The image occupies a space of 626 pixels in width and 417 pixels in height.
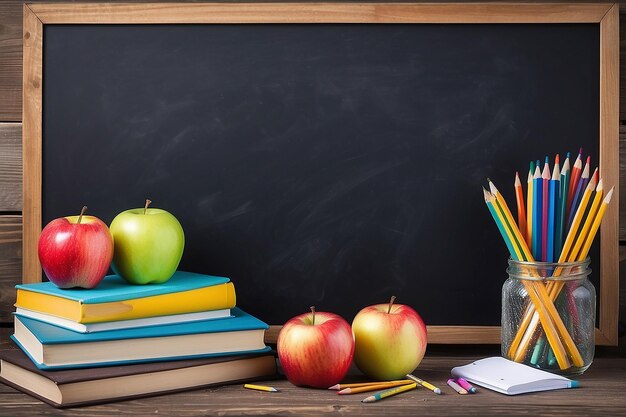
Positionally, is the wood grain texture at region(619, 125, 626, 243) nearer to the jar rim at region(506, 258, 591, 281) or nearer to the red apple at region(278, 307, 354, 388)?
the jar rim at region(506, 258, 591, 281)

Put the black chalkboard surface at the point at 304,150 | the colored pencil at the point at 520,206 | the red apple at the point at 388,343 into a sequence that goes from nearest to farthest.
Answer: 1. the red apple at the point at 388,343
2. the colored pencil at the point at 520,206
3. the black chalkboard surface at the point at 304,150

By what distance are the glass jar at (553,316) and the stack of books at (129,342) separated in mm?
377

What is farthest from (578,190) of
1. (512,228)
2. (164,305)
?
(164,305)

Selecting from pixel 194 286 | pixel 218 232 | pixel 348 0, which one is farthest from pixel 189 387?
pixel 348 0

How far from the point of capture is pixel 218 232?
129cm

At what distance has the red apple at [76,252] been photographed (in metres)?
1.09

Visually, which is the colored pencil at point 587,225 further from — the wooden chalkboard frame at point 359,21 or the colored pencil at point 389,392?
the colored pencil at point 389,392

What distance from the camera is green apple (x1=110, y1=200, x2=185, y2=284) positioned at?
3.76ft

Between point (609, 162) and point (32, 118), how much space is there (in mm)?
961

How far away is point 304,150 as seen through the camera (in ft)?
4.23

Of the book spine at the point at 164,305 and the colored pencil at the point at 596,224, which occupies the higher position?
the colored pencil at the point at 596,224

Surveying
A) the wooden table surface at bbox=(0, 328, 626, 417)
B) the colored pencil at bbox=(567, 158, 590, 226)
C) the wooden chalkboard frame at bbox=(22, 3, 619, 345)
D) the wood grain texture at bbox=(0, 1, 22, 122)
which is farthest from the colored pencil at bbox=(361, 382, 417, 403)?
the wood grain texture at bbox=(0, 1, 22, 122)

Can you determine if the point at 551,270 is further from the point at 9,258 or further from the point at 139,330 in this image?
the point at 9,258

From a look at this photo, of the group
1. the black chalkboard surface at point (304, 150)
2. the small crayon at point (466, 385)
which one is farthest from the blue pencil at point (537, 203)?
the small crayon at point (466, 385)
